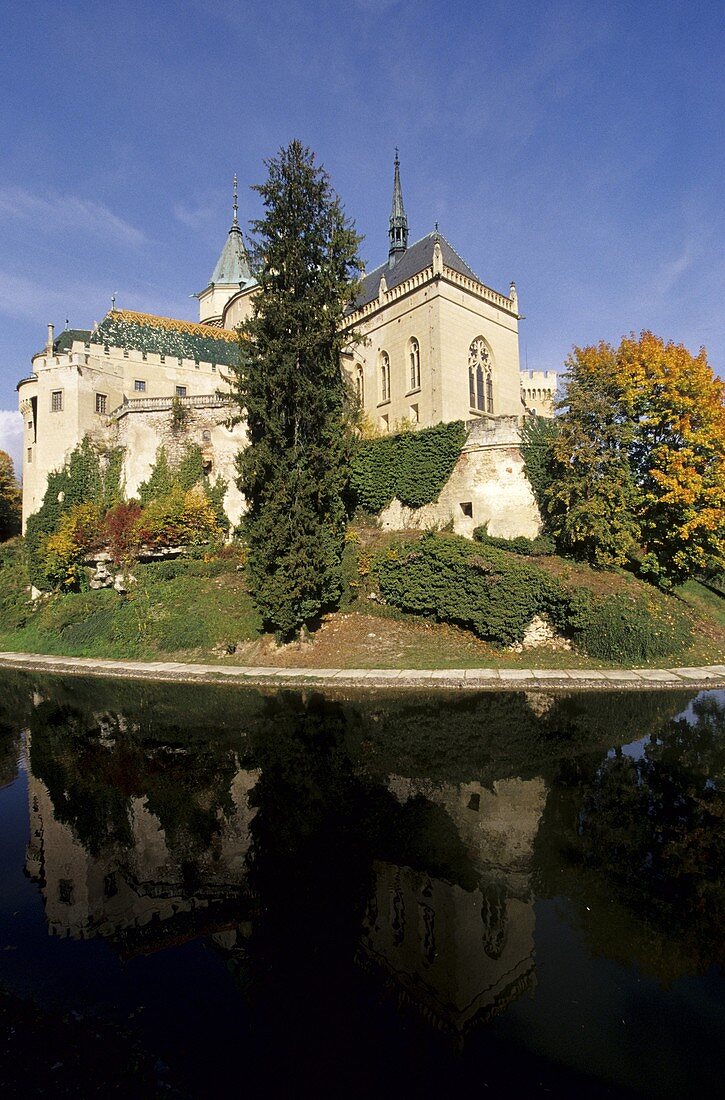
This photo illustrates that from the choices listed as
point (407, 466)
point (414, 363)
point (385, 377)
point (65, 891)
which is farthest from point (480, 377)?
point (65, 891)

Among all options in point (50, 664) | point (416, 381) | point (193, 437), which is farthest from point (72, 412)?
point (416, 381)

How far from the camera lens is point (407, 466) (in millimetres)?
26109

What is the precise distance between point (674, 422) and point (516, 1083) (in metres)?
22.5

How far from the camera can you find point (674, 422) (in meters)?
21.3

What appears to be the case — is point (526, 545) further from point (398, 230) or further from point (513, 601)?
point (398, 230)

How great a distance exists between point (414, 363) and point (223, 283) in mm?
29815

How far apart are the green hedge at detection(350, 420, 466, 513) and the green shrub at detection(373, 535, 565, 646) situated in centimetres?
439

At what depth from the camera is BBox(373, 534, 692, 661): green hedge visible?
1847 cm

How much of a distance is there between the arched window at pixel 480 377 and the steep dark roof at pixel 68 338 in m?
23.0

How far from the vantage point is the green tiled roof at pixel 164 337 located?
34.5 meters

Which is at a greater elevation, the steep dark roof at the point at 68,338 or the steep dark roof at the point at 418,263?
the steep dark roof at the point at 418,263

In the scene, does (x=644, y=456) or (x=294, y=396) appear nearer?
(x=294, y=396)

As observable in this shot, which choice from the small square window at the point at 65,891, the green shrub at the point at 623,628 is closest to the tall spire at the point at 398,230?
the green shrub at the point at 623,628

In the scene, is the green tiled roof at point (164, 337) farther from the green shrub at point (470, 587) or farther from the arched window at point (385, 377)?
the green shrub at point (470, 587)
